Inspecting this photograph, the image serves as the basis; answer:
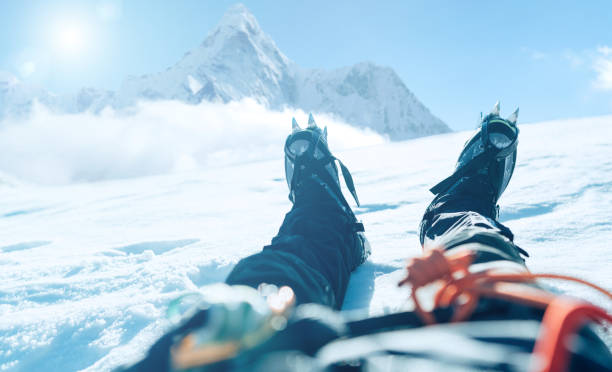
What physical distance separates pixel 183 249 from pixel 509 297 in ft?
5.02

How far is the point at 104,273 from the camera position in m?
1.43

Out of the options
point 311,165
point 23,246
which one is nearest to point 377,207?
point 311,165

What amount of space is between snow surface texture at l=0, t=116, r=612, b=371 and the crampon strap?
1.23 ft

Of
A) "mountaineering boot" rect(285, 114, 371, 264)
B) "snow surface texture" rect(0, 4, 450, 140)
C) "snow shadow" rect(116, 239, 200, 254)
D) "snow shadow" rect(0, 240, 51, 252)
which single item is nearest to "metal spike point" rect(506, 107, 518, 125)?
"mountaineering boot" rect(285, 114, 371, 264)

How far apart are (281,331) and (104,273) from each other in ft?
4.07

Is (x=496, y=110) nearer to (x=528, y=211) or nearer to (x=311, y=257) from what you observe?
(x=528, y=211)

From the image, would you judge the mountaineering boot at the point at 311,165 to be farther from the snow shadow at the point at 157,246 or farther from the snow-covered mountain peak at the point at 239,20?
the snow-covered mountain peak at the point at 239,20

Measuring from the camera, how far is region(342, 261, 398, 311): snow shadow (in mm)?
1008

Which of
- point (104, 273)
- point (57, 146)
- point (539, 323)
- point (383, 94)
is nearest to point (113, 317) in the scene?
point (104, 273)

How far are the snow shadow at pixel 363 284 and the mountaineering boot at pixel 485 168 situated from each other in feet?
1.27

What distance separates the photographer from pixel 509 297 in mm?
481

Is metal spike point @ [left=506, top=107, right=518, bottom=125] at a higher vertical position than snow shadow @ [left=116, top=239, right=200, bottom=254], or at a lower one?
higher

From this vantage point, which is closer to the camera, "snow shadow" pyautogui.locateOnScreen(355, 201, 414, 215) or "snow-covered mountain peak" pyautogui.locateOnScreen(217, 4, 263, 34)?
"snow shadow" pyautogui.locateOnScreen(355, 201, 414, 215)

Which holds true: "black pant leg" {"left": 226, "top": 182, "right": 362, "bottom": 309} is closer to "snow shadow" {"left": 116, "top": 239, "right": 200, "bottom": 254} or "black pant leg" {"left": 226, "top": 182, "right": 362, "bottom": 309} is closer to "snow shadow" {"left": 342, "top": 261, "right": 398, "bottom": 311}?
"snow shadow" {"left": 342, "top": 261, "right": 398, "bottom": 311}
